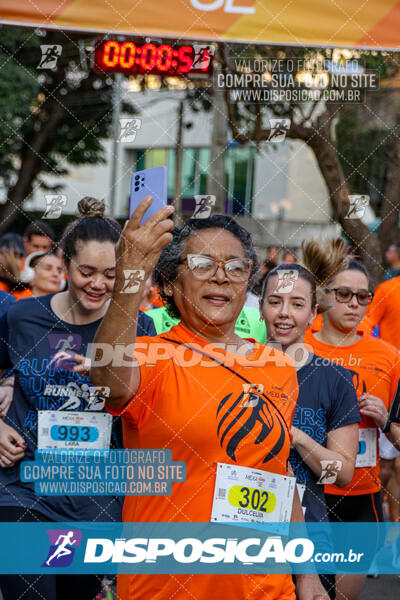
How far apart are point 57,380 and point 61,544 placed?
0.63m

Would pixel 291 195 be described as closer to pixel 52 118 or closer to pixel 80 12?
pixel 52 118

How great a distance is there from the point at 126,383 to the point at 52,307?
1332 mm

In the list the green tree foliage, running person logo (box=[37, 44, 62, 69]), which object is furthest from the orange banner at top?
the green tree foliage

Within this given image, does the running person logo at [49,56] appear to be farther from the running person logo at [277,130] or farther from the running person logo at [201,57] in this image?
the running person logo at [277,130]

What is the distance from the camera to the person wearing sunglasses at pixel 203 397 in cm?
222

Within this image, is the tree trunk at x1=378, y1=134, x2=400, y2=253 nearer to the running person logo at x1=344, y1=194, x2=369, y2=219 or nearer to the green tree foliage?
the running person logo at x1=344, y1=194, x2=369, y2=219

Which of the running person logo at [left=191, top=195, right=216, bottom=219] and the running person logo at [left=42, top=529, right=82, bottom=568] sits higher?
the running person logo at [left=191, top=195, right=216, bottom=219]

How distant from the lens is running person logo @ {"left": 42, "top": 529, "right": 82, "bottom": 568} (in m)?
3.15

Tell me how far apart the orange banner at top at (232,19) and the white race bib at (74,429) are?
2288 millimetres

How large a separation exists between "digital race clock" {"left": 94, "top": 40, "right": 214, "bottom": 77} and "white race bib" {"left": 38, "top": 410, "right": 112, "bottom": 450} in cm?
249

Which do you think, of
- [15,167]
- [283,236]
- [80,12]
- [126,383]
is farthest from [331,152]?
[283,236]

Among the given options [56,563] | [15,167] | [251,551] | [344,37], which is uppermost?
[15,167]

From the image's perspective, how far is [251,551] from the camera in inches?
→ 93.8

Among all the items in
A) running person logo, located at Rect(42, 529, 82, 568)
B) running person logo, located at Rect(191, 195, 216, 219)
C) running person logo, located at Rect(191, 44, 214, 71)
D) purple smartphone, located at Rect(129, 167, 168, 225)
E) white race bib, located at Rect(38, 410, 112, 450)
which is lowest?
running person logo, located at Rect(42, 529, 82, 568)
